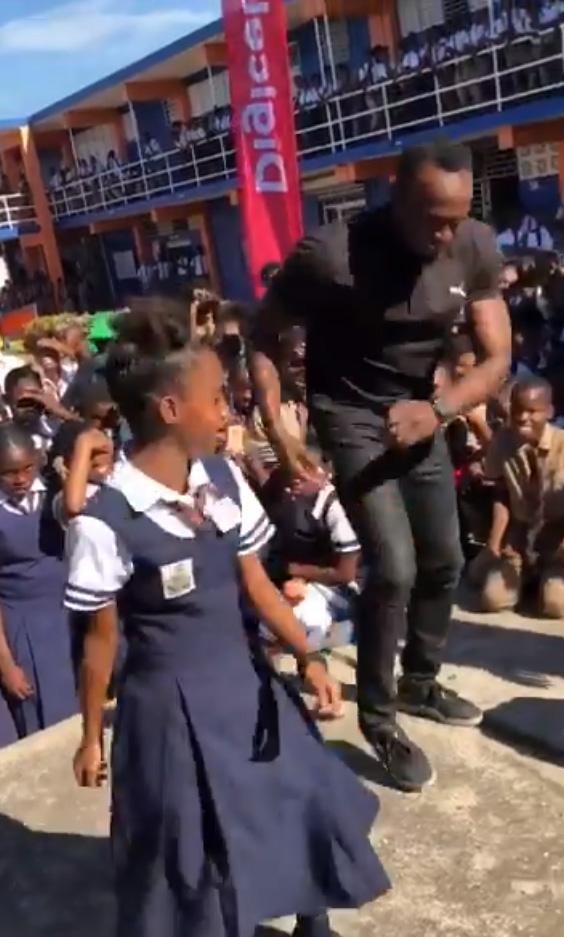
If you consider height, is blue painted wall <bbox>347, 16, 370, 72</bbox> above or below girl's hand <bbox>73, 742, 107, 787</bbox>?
above

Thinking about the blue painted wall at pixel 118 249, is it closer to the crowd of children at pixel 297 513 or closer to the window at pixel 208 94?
the window at pixel 208 94

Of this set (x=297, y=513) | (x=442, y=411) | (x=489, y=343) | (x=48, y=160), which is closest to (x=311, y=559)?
(x=297, y=513)

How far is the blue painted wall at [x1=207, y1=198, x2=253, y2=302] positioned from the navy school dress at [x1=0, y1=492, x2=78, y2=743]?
1696 cm

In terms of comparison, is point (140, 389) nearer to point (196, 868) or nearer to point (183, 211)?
point (196, 868)

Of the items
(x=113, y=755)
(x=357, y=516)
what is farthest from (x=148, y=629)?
(x=357, y=516)

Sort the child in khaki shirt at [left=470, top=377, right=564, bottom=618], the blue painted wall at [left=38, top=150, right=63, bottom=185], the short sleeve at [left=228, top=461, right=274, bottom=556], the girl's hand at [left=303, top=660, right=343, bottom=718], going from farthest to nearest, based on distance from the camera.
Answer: the blue painted wall at [left=38, top=150, right=63, bottom=185], the child in khaki shirt at [left=470, top=377, right=564, bottom=618], the girl's hand at [left=303, top=660, right=343, bottom=718], the short sleeve at [left=228, top=461, right=274, bottom=556]

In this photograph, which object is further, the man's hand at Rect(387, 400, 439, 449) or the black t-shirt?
the black t-shirt

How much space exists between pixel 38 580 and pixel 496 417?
2.29m

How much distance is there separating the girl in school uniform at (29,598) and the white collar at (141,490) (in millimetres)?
1931

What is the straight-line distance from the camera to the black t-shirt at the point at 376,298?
2.93m

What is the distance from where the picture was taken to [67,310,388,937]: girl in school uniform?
228 centimetres

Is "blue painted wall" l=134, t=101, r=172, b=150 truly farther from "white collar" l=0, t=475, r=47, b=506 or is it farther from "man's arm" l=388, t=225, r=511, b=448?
"man's arm" l=388, t=225, r=511, b=448

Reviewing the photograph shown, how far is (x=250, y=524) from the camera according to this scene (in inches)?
94.3

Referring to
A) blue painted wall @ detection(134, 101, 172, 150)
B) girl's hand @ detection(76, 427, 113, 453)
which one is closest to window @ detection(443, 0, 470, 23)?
blue painted wall @ detection(134, 101, 172, 150)
